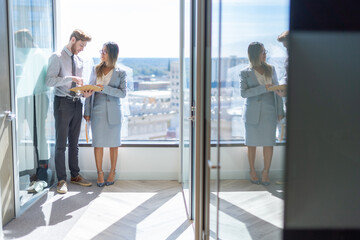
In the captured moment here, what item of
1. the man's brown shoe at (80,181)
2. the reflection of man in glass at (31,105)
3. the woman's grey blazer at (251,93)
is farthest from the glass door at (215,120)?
the man's brown shoe at (80,181)

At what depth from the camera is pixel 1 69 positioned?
3064 mm

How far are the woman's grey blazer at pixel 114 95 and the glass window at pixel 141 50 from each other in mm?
265

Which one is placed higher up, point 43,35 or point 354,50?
point 43,35

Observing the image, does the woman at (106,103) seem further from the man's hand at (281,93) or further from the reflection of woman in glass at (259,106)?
the man's hand at (281,93)

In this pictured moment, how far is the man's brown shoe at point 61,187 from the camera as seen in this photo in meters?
4.10

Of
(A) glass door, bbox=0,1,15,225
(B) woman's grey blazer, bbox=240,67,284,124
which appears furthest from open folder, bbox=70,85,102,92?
(B) woman's grey blazer, bbox=240,67,284,124

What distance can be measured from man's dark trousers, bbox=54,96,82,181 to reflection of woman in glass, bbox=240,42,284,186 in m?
2.98

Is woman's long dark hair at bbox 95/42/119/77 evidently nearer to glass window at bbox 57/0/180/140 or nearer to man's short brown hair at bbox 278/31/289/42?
glass window at bbox 57/0/180/140

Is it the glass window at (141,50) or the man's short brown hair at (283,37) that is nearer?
the man's short brown hair at (283,37)

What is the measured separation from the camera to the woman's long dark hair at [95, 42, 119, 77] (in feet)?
13.8

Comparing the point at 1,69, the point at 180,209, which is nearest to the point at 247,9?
the point at 1,69

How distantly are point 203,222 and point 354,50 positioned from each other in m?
1.86

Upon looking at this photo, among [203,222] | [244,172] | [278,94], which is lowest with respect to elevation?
[203,222]

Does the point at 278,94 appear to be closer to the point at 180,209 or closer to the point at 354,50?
the point at 354,50
